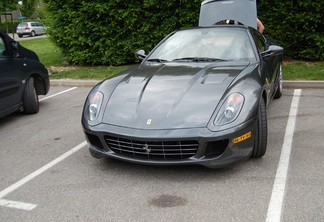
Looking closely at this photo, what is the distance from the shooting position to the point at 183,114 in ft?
11.1

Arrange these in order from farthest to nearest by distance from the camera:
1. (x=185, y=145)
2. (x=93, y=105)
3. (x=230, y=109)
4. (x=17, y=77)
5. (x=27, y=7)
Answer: (x=27, y=7)
(x=17, y=77)
(x=93, y=105)
(x=230, y=109)
(x=185, y=145)

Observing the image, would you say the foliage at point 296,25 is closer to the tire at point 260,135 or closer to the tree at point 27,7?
the tire at point 260,135

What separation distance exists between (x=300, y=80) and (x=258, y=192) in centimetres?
479

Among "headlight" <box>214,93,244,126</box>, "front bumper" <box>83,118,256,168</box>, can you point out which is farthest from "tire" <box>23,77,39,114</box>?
"headlight" <box>214,93,244,126</box>

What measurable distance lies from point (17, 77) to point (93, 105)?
2613 millimetres

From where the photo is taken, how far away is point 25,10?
5119cm

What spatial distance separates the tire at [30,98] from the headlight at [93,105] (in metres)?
2.54

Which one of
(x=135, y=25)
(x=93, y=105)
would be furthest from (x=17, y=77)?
(x=135, y=25)

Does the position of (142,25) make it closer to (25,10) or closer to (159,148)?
(159,148)

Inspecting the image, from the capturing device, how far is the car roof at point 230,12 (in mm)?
→ 7406

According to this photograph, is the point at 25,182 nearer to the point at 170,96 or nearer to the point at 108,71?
the point at 170,96

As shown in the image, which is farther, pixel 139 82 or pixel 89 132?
pixel 139 82

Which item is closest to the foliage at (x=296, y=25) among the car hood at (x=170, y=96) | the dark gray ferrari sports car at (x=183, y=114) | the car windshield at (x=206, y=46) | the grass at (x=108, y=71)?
the grass at (x=108, y=71)

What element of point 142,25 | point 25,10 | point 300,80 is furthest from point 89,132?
point 25,10
